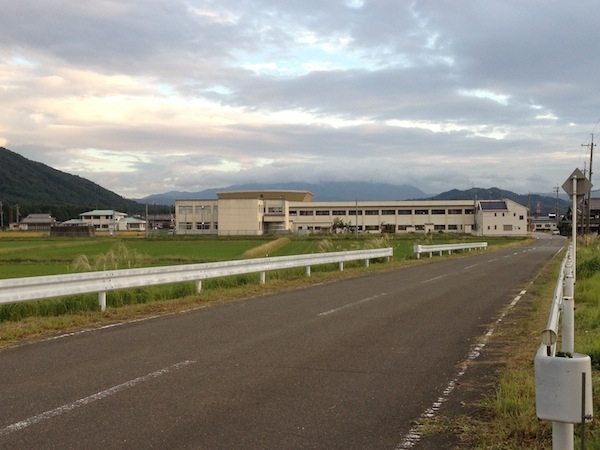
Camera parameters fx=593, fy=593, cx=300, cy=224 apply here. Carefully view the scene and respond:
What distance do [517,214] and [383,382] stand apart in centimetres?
10193

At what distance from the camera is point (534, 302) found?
42.8 feet

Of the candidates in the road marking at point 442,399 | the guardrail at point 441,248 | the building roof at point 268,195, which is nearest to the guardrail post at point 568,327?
the road marking at point 442,399

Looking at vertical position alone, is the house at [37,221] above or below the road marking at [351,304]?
above

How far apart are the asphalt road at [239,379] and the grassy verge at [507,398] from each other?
312 mm

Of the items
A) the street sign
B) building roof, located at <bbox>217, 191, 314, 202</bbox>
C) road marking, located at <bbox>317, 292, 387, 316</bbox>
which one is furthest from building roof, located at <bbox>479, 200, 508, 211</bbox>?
road marking, located at <bbox>317, 292, 387, 316</bbox>

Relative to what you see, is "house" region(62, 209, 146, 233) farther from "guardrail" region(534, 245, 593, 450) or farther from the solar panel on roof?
"guardrail" region(534, 245, 593, 450)

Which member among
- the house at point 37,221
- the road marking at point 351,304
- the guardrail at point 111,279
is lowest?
the road marking at point 351,304

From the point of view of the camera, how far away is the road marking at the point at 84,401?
4.75m

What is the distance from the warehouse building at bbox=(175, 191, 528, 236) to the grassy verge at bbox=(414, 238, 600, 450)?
89.8 meters

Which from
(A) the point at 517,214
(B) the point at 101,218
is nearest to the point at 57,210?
(B) the point at 101,218

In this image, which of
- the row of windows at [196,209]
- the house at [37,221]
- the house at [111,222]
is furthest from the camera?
the house at [37,221]

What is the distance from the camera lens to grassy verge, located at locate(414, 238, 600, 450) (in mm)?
4532

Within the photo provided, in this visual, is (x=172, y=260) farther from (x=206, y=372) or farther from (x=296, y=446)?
(x=296, y=446)

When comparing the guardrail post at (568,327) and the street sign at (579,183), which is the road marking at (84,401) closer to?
the guardrail post at (568,327)
